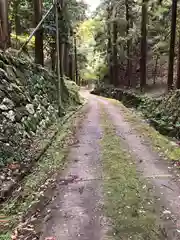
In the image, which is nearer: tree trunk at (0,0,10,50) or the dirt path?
the dirt path

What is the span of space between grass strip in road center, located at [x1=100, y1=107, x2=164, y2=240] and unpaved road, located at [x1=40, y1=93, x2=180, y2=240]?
0.51ft

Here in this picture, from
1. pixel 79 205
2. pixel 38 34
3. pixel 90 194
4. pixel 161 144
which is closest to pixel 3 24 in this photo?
pixel 38 34

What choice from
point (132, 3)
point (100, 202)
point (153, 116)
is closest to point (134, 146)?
point (100, 202)

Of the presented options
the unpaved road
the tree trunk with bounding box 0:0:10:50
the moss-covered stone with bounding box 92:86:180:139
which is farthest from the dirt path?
the tree trunk with bounding box 0:0:10:50

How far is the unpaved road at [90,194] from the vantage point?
5203 millimetres

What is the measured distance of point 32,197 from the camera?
21.7ft

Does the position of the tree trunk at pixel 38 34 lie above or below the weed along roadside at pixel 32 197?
above

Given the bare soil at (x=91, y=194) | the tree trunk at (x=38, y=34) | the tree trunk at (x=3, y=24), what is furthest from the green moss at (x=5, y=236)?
the tree trunk at (x=38, y=34)

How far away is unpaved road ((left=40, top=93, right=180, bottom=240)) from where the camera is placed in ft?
17.1

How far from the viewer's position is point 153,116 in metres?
16.8

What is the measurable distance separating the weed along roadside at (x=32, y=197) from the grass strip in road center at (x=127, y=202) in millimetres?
1223

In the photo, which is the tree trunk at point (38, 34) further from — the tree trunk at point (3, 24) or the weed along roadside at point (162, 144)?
the weed along roadside at point (162, 144)

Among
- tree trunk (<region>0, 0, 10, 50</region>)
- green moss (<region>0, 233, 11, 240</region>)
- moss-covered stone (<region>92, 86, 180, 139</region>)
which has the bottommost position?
green moss (<region>0, 233, 11, 240</region>)

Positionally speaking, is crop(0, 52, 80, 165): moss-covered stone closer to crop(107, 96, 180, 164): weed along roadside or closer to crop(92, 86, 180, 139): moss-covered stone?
crop(107, 96, 180, 164): weed along roadside
